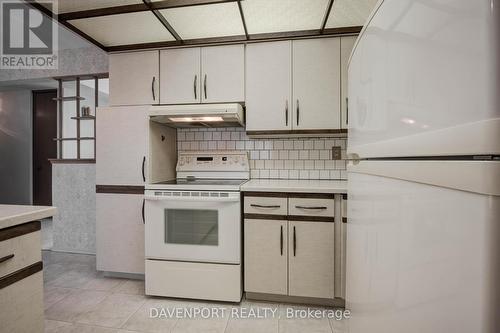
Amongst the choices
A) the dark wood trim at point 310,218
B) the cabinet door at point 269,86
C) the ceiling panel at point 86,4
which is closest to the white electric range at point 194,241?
the dark wood trim at point 310,218

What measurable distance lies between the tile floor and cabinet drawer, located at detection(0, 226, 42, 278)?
3.00 feet

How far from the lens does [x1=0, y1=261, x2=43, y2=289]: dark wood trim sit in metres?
0.92


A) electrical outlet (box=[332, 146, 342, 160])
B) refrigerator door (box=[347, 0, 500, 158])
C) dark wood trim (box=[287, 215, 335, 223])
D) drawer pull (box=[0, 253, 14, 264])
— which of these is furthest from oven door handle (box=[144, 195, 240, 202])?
refrigerator door (box=[347, 0, 500, 158])

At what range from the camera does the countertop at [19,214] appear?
3.06ft

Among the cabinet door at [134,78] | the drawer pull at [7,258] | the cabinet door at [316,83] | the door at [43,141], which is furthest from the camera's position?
the door at [43,141]

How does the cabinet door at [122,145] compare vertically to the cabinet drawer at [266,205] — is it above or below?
above

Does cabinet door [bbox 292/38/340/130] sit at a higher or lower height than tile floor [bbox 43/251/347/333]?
higher

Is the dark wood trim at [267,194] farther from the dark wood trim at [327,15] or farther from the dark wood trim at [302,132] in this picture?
the dark wood trim at [327,15]

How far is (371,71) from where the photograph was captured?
2.29ft

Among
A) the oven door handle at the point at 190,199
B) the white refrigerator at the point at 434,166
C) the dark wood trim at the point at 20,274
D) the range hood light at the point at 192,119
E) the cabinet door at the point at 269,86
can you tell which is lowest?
the dark wood trim at the point at 20,274

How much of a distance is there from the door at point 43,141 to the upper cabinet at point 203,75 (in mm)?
3626

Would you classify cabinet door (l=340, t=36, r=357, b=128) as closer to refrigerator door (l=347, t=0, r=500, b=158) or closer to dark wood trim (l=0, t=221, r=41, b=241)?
refrigerator door (l=347, t=0, r=500, b=158)

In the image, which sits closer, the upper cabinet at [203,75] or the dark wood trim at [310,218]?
the dark wood trim at [310,218]

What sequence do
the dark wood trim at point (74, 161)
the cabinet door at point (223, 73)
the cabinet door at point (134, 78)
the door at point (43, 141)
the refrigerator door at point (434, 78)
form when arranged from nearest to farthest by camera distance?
the refrigerator door at point (434, 78) → the cabinet door at point (223, 73) → the cabinet door at point (134, 78) → the dark wood trim at point (74, 161) → the door at point (43, 141)
